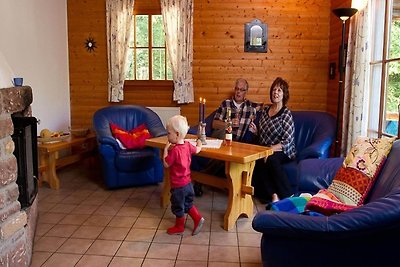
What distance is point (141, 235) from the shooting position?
2805 mm

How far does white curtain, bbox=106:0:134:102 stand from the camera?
4.71m

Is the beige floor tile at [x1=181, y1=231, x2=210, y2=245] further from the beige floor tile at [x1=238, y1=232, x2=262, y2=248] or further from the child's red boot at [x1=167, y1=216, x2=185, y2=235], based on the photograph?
the beige floor tile at [x1=238, y1=232, x2=262, y2=248]

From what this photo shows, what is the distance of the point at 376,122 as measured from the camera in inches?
132

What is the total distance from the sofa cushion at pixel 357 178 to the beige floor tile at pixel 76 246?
1523 mm

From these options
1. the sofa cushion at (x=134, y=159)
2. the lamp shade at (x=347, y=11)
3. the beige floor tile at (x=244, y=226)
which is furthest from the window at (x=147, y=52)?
the beige floor tile at (x=244, y=226)

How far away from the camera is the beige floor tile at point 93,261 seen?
2348 millimetres

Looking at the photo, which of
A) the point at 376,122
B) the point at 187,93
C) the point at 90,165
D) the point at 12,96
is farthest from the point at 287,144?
the point at 90,165

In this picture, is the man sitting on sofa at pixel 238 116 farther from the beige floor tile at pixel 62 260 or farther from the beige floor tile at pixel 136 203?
the beige floor tile at pixel 62 260

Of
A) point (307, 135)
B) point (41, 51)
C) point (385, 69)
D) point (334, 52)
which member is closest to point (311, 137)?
point (307, 135)

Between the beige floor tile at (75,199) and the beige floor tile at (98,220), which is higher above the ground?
the beige floor tile at (75,199)

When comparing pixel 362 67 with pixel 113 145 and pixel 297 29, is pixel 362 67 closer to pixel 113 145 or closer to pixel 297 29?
pixel 297 29

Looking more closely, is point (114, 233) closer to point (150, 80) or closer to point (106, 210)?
point (106, 210)

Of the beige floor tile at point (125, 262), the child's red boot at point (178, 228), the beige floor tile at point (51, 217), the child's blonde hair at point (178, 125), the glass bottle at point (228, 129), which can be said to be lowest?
the beige floor tile at point (125, 262)

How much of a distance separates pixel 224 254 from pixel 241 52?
286 centimetres
